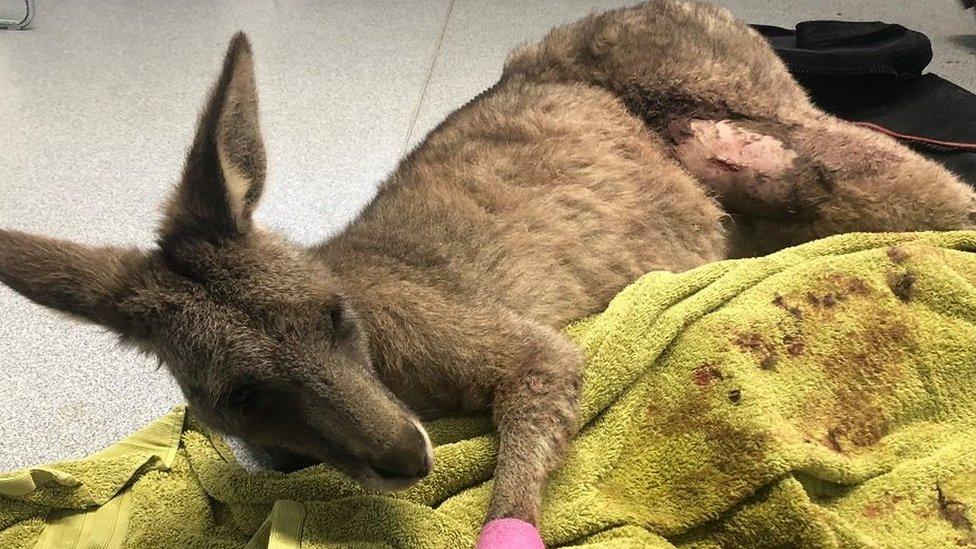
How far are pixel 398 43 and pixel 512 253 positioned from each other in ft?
9.13

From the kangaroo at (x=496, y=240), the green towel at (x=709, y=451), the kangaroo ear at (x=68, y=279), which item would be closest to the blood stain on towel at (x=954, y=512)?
the green towel at (x=709, y=451)

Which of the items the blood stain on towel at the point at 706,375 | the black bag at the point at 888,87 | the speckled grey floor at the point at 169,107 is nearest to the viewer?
the blood stain on towel at the point at 706,375

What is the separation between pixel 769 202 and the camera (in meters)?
2.11

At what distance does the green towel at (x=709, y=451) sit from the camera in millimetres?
1357

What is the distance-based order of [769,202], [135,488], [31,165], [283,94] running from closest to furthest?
[135,488]
[769,202]
[31,165]
[283,94]

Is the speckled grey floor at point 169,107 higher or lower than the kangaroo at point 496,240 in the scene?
lower

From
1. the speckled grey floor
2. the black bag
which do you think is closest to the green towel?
the speckled grey floor

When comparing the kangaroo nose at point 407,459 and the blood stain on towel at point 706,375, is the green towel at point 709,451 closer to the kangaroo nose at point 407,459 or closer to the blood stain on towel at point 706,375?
the blood stain on towel at point 706,375

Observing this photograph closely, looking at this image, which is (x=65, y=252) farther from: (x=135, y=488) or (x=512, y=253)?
(x=512, y=253)

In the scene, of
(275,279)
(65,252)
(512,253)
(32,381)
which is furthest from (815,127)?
(32,381)

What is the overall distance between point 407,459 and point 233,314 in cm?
37

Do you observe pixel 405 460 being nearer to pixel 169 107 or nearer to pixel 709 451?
pixel 709 451

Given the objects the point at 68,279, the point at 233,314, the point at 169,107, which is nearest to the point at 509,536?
the point at 233,314

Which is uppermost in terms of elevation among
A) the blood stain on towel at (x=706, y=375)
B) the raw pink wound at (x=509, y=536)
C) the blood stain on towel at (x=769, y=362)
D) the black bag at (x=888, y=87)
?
the black bag at (x=888, y=87)
